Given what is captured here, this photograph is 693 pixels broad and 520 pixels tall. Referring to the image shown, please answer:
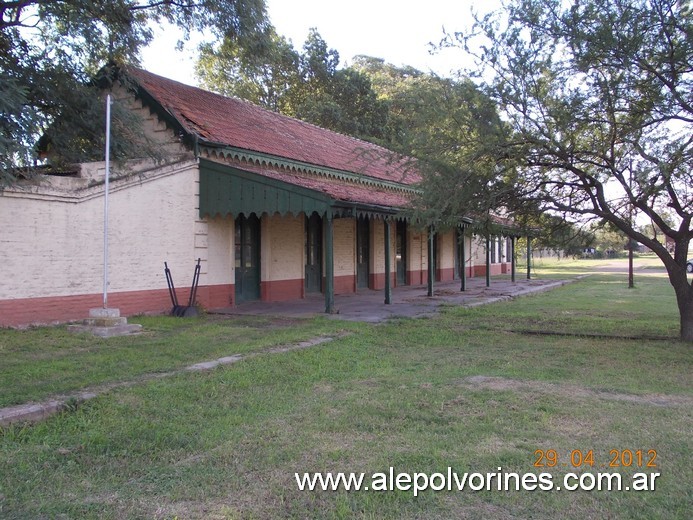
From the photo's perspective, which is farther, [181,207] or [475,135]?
[181,207]

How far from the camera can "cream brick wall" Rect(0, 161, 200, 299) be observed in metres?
9.77

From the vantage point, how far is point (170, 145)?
1341cm

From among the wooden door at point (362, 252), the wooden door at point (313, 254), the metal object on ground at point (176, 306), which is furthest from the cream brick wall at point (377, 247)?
the metal object on ground at point (176, 306)

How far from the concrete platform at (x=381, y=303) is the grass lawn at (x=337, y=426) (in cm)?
365

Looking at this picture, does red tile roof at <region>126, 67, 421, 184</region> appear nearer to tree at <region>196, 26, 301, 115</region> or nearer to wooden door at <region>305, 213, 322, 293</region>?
wooden door at <region>305, 213, 322, 293</region>

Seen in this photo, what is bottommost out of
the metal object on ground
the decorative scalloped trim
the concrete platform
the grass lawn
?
the grass lawn

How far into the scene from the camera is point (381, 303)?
603 inches

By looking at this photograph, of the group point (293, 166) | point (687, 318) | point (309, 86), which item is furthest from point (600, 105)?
point (309, 86)

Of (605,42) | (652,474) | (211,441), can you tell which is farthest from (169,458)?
(605,42)

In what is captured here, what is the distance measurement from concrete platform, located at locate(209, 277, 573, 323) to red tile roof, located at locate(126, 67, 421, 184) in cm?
329

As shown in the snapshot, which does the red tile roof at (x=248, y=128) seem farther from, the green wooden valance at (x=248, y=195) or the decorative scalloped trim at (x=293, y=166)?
the green wooden valance at (x=248, y=195)

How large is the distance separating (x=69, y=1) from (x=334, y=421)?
33.9ft

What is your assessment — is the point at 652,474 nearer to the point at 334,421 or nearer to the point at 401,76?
the point at 334,421

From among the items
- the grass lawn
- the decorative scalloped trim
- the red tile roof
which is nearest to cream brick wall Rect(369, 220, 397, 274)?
the decorative scalloped trim
